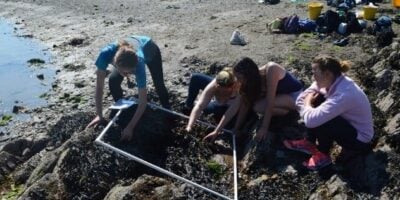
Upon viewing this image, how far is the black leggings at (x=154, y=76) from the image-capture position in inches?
287

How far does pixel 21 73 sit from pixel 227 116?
841 centimetres

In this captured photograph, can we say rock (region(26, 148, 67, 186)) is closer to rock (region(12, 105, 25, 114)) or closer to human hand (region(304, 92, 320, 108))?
human hand (region(304, 92, 320, 108))

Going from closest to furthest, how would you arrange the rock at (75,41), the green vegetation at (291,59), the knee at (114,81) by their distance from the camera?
the knee at (114,81) → the green vegetation at (291,59) → the rock at (75,41)

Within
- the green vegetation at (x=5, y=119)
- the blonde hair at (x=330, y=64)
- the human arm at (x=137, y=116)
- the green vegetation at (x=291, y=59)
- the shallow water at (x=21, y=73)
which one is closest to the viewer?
the blonde hair at (x=330, y=64)

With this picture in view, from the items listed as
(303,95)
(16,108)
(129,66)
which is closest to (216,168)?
(303,95)

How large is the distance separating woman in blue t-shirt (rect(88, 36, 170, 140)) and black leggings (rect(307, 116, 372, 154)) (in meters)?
2.26

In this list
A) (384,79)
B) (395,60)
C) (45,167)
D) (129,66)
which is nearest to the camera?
(129,66)

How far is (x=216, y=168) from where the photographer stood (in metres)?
6.11

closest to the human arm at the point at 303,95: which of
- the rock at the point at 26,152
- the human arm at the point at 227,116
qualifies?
the human arm at the point at 227,116

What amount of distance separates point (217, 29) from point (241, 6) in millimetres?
3440

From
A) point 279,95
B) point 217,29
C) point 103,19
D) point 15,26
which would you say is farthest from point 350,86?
point 15,26

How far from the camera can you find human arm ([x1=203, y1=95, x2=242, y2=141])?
6438 mm

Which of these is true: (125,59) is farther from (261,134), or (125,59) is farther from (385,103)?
(385,103)

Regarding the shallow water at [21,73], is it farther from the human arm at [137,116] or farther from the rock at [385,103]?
the rock at [385,103]
